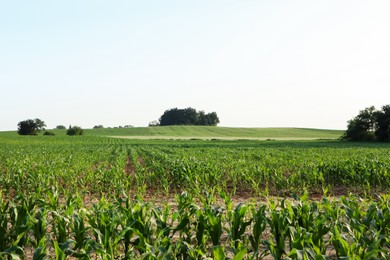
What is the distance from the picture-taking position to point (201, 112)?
150 m

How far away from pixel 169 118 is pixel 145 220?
478ft

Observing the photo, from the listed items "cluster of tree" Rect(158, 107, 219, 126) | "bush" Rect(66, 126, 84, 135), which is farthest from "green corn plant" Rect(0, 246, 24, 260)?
"cluster of tree" Rect(158, 107, 219, 126)

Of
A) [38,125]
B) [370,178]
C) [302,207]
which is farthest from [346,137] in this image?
[38,125]

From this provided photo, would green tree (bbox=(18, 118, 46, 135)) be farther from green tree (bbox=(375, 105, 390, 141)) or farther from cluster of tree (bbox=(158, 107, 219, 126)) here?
green tree (bbox=(375, 105, 390, 141))

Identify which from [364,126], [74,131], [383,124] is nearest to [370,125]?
[364,126]

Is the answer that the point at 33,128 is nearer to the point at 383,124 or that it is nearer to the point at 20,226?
the point at 383,124

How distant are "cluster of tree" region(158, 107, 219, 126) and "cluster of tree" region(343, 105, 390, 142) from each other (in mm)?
82191

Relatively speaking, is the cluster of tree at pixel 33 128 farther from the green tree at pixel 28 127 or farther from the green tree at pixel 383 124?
the green tree at pixel 383 124

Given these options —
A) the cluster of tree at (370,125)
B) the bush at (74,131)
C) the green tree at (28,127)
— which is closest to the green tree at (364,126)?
the cluster of tree at (370,125)

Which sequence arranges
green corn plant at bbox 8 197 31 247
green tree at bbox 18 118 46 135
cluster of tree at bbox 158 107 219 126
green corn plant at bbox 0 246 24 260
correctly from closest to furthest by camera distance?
green corn plant at bbox 0 246 24 260, green corn plant at bbox 8 197 31 247, green tree at bbox 18 118 46 135, cluster of tree at bbox 158 107 219 126

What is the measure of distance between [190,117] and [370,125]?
87524mm

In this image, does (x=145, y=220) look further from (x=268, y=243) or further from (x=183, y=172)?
(x=183, y=172)

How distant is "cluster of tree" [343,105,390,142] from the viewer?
62034mm

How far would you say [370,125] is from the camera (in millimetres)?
65250
